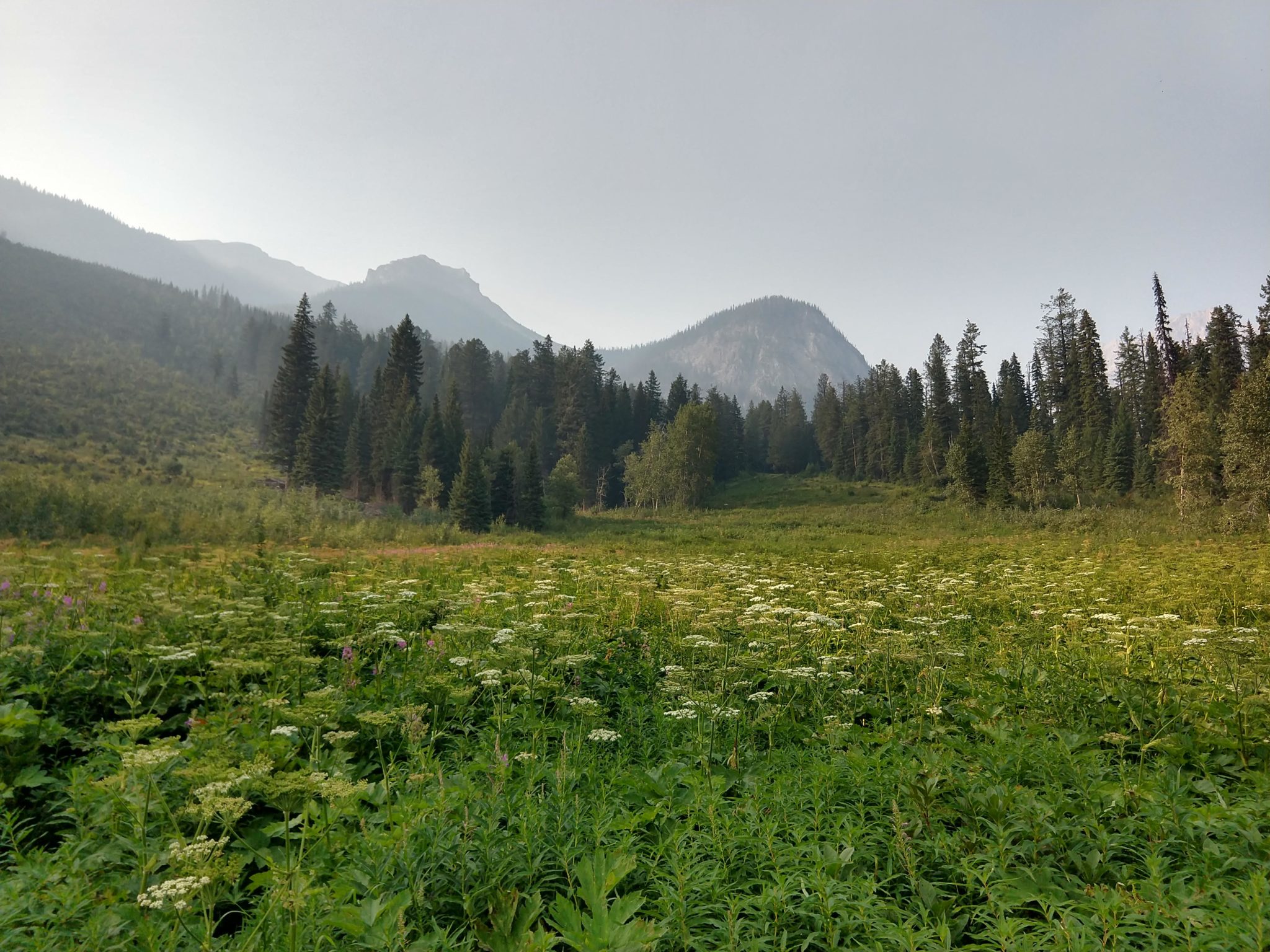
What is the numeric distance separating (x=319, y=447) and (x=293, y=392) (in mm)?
9601

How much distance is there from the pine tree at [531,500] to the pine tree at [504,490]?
553 mm

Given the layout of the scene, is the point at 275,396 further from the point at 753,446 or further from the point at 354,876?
the point at 753,446

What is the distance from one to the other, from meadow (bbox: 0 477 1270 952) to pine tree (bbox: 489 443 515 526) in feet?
127

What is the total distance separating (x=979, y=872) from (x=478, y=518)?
41.5 metres

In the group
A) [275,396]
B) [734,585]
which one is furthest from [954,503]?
[275,396]

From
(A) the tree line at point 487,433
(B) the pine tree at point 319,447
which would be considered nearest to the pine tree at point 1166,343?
(A) the tree line at point 487,433

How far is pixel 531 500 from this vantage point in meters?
47.1

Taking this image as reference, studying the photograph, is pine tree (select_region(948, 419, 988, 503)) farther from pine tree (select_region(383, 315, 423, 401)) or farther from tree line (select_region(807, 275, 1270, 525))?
pine tree (select_region(383, 315, 423, 401))

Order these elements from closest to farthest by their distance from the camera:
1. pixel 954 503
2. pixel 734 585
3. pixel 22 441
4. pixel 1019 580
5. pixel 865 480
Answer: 1. pixel 734 585
2. pixel 1019 580
3. pixel 22 441
4. pixel 954 503
5. pixel 865 480

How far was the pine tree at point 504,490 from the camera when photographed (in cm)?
4706

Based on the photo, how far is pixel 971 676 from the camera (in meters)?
6.02

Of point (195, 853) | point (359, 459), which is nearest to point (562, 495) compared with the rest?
point (359, 459)

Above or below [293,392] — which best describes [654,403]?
above

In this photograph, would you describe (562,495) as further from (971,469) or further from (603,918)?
(603,918)
